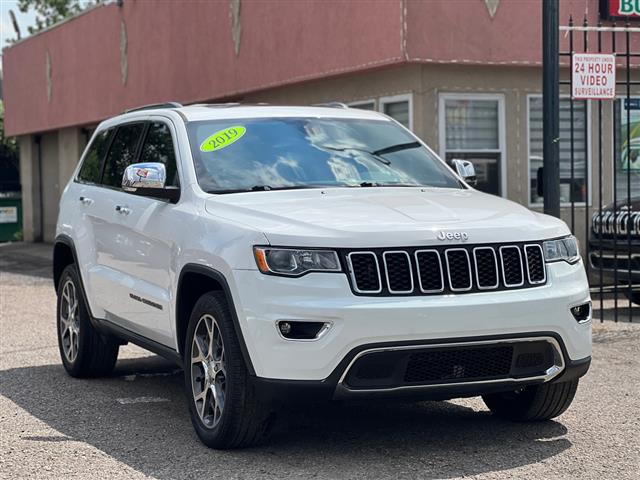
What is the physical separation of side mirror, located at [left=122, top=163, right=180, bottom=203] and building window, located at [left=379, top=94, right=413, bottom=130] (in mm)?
9202

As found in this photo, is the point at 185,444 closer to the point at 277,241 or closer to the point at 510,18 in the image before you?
the point at 277,241

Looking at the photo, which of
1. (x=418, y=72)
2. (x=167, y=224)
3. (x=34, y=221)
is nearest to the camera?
(x=167, y=224)

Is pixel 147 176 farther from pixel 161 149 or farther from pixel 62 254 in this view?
pixel 62 254

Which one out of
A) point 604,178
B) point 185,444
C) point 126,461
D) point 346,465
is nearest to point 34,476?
point 126,461

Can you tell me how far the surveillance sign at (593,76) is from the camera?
→ 11.2 meters

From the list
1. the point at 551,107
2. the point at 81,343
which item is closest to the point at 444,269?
the point at 81,343

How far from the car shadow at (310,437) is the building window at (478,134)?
8590 millimetres

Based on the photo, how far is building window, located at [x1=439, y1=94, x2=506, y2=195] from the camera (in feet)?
53.4

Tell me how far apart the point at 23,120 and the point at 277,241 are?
29.5 meters

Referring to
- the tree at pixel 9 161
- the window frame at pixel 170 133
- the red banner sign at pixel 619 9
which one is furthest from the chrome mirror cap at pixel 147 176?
the tree at pixel 9 161

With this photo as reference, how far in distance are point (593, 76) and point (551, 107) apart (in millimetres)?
498

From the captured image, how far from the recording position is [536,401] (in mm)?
6781

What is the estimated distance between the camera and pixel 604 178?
17.1 metres

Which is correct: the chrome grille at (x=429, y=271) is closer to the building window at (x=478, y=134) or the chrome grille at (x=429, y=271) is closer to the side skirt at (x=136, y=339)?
the side skirt at (x=136, y=339)
